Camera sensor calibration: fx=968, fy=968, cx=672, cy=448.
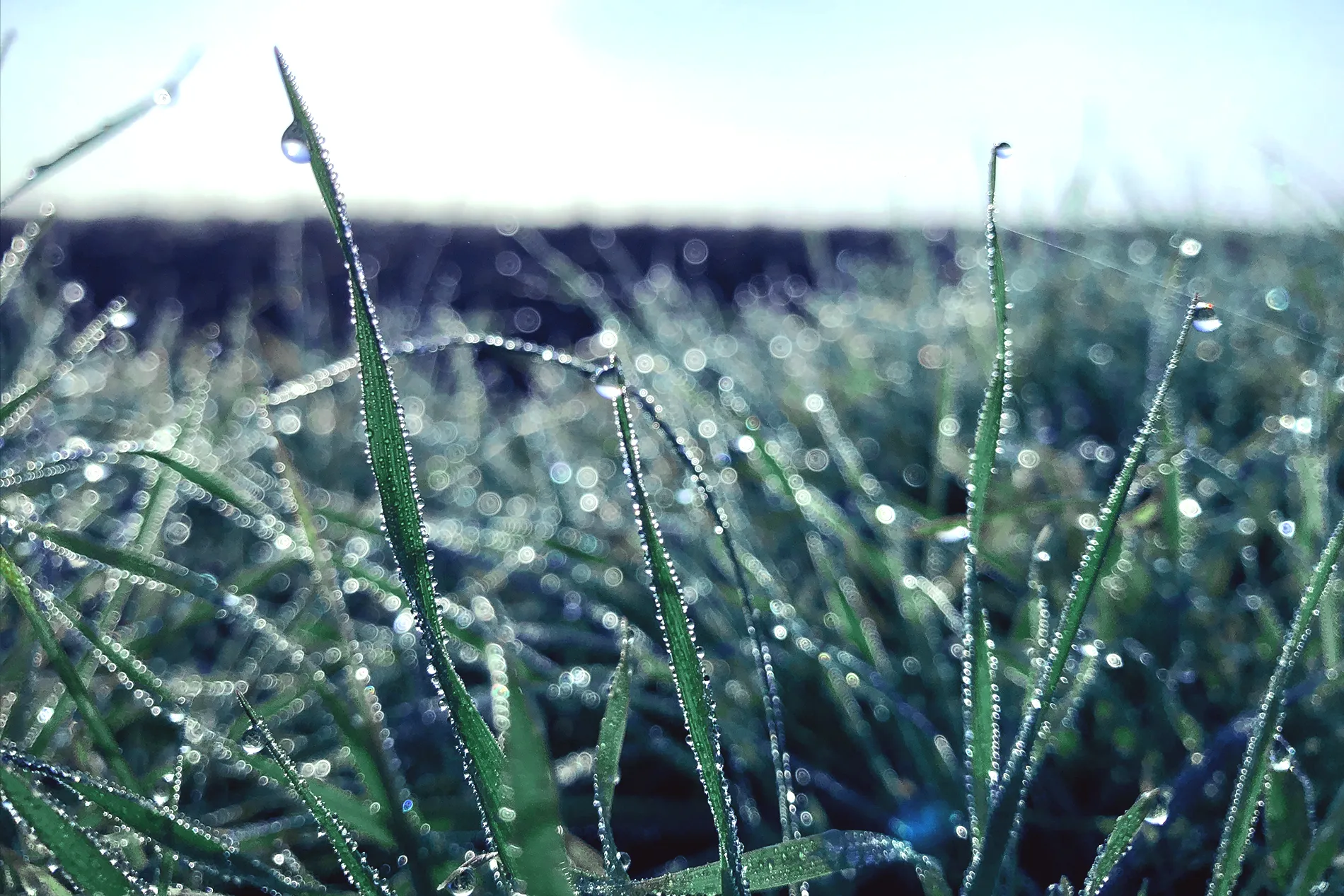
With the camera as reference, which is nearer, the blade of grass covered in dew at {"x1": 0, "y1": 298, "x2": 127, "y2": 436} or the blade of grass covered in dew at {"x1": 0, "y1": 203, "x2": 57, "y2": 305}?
the blade of grass covered in dew at {"x1": 0, "y1": 298, "x2": 127, "y2": 436}

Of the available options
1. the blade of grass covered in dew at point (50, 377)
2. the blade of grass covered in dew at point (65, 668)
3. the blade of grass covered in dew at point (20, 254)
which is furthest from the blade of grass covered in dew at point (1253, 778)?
the blade of grass covered in dew at point (20, 254)

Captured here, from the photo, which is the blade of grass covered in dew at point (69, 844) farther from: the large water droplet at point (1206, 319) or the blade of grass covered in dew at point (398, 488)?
the large water droplet at point (1206, 319)

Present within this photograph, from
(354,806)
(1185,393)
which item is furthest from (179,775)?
(1185,393)

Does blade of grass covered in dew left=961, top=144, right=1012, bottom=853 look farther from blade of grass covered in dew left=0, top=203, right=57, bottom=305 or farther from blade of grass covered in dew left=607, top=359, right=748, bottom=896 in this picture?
blade of grass covered in dew left=0, top=203, right=57, bottom=305

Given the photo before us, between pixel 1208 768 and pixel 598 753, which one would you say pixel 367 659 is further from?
pixel 1208 768

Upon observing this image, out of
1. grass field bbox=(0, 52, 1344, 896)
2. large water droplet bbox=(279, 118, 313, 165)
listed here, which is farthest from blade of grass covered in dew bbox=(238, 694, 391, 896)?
large water droplet bbox=(279, 118, 313, 165)

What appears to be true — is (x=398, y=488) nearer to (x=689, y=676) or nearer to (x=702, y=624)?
(x=689, y=676)

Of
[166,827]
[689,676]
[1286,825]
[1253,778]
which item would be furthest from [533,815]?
[1286,825]
